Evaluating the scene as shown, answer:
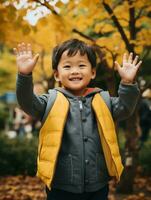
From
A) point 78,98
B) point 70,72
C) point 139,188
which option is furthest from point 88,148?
point 139,188

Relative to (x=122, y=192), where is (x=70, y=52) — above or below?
above

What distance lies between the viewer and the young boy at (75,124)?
2311 millimetres

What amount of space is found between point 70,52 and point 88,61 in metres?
0.13

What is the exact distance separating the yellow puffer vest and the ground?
293 cm

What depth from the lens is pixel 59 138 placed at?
229 cm

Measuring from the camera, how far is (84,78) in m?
2.46

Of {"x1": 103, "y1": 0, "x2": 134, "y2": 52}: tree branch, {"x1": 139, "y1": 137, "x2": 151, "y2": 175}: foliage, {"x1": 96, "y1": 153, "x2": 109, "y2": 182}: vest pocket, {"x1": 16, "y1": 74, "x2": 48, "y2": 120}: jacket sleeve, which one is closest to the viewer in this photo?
{"x1": 16, "y1": 74, "x2": 48, "y2": 120}: jacket sleeve

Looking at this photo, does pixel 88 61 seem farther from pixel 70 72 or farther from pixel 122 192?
pixel 122 192

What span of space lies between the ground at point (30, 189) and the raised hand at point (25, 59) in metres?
3.20

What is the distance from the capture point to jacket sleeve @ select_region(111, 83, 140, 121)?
2.35 meters

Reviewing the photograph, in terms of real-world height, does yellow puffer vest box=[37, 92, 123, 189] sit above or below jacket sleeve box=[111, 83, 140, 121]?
below

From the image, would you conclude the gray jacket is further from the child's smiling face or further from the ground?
the ground

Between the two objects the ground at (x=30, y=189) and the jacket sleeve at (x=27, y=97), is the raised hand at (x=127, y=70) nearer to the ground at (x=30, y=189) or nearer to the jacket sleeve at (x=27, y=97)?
the jacket sleeve at (x=27, y=97)

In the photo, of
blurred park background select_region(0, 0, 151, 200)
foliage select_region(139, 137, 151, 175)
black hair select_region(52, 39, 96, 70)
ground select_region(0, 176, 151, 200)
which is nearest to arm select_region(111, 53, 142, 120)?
black hair select_region(52, 39, 96, 70)
